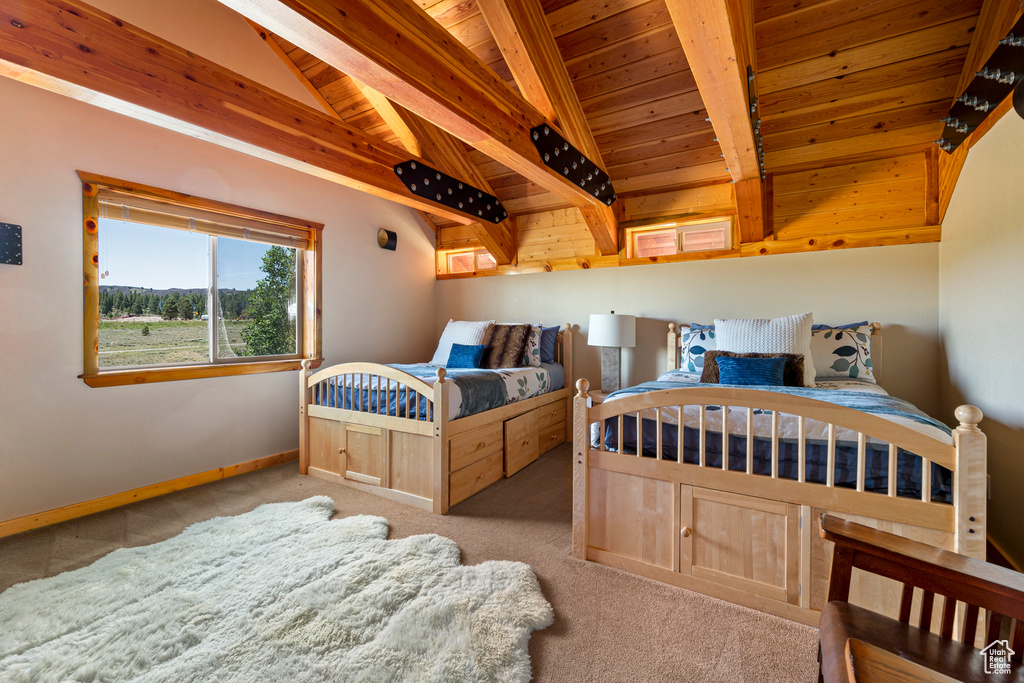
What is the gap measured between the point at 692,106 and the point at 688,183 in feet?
2.16

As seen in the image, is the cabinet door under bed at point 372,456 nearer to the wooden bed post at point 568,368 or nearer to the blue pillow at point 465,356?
the blue pillow at point 465,356

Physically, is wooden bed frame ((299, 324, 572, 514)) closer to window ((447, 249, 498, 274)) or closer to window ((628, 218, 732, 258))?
window ((628, 218, 732, 258))

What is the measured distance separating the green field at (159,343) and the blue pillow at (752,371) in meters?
3.36

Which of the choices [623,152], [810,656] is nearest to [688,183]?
[623,152]

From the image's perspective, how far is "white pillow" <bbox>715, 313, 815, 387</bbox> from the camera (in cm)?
248

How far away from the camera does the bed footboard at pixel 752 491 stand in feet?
4.28

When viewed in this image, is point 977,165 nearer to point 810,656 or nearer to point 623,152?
point 623,152

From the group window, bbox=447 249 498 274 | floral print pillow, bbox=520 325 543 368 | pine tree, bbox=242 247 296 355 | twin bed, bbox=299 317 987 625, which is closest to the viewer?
twin bed, bbox=299 317 987 625

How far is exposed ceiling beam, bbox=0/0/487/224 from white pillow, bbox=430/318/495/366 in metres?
1.59

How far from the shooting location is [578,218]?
Result: 13.1 ft

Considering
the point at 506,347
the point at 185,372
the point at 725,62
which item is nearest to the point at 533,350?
the point at 506,347

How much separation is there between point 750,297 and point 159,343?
13.8 feet

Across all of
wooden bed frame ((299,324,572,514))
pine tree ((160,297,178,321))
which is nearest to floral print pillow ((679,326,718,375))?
wooden bed frame ((299,324,572,514))
